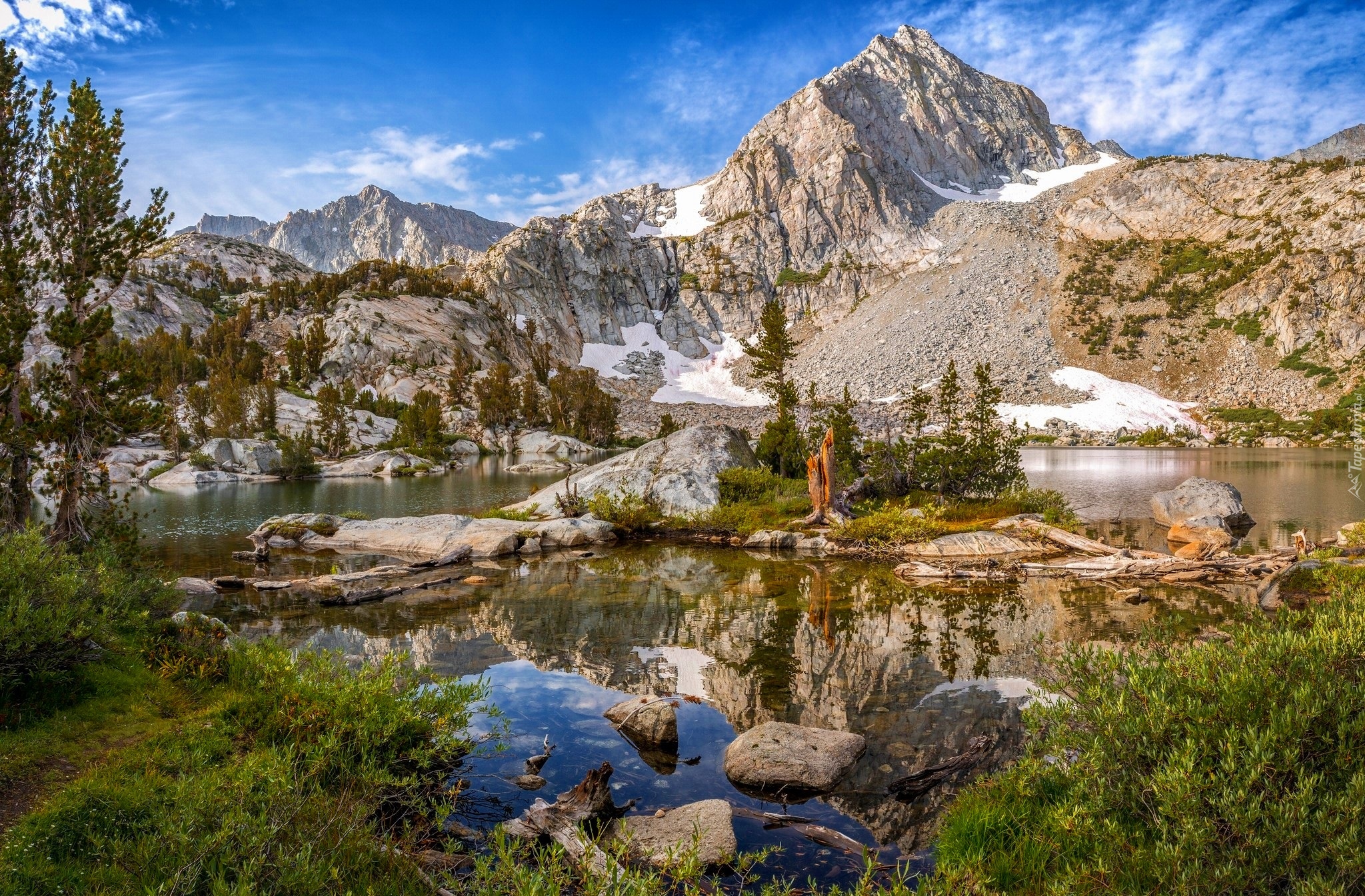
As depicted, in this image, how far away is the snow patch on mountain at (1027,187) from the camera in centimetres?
17825

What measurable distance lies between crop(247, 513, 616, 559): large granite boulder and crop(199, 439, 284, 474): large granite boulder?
37624mm

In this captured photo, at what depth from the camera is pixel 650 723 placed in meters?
10.2

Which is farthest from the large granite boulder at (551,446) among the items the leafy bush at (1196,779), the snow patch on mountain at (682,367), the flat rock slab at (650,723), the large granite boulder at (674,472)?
the leafy bush at (1196,779)

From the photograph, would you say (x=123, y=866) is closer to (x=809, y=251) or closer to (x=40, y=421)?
(x=40, y=421)

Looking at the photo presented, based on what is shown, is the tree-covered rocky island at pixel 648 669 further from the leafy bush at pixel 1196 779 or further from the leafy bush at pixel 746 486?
the leafy bush at pixel 746 486

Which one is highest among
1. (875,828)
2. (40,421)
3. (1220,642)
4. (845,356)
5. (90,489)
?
(845,356)

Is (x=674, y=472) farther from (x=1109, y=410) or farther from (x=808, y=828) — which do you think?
(x=1109, y=410)

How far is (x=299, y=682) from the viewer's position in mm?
8547

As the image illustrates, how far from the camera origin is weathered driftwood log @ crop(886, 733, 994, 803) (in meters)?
8.38

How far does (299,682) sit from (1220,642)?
33.1 feet

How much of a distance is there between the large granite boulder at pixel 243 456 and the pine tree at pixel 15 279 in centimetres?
5281

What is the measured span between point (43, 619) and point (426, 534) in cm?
1930

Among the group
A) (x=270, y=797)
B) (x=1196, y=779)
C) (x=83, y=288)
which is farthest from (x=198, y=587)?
(x=1196, y=779)

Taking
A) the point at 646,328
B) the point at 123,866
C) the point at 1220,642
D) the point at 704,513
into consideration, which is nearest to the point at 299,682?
the point at 123,866
